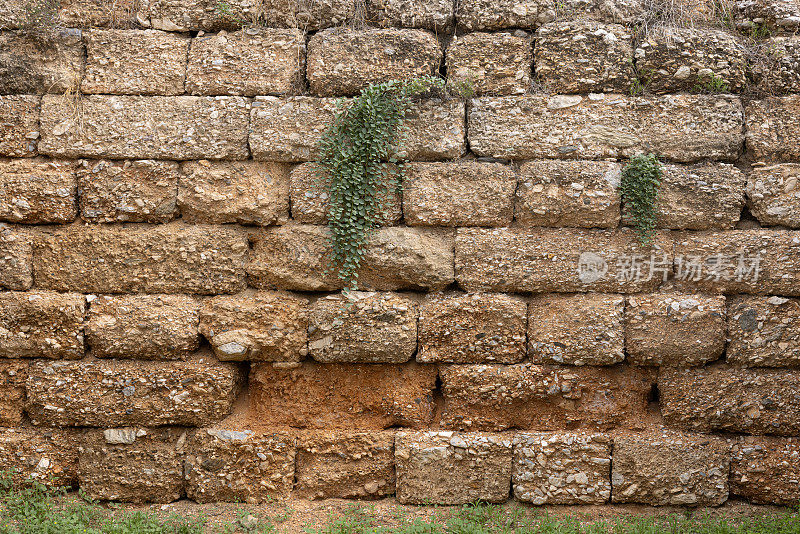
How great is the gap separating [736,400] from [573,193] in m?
1.66

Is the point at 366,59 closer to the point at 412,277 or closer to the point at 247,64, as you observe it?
the point at 247,64

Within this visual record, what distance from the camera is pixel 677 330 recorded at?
3680 millimetres

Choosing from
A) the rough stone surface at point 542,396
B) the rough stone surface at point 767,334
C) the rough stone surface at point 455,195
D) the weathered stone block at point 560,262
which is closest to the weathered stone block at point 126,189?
the rough stone surface at point 455,195

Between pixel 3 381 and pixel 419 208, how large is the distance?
2884 millimetres

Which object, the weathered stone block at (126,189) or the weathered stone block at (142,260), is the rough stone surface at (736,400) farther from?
the weathered stone block at (126,189)

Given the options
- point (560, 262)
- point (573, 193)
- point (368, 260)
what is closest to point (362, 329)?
point (368, 260)

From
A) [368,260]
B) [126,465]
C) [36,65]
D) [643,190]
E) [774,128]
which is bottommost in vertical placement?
[126,465]

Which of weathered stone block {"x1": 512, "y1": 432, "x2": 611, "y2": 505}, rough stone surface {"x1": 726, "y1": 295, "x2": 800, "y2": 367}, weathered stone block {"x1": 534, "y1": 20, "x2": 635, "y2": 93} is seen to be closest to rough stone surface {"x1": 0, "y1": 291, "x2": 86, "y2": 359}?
weathered stone block {"x1": 512, "y1": 432, "x2": 611, "y2": 505}

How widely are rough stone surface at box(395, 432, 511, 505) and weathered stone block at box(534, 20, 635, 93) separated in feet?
7.73

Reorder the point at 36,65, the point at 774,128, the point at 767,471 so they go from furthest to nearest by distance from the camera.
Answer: the point at 36,65, the point at 774,128, the point at 767,471

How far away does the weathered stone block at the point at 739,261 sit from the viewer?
3.68 metres

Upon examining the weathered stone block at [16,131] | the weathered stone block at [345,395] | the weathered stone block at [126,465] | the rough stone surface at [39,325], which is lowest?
the weathered stone block at [126,465]

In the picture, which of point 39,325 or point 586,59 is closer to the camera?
point 39,325

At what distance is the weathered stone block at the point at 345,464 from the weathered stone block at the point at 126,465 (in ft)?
2.66
